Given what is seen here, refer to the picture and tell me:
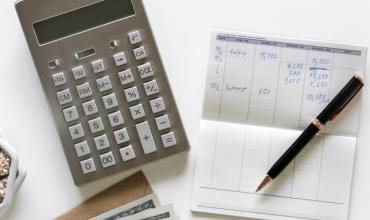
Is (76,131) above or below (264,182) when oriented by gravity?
above

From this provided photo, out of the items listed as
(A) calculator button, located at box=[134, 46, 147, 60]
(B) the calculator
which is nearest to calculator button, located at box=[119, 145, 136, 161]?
(B) the calculator

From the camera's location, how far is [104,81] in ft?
1.86

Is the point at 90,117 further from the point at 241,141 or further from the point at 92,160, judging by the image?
the point at 241,141

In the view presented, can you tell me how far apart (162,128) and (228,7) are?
0.55ft

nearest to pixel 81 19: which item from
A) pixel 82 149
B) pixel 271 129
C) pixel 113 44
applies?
pixel 113 44

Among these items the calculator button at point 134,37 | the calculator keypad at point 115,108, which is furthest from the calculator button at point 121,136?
the calculator button at point 134,37

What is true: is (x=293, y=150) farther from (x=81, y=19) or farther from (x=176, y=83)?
(x=81, y=19)

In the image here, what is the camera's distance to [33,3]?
1.85 ft

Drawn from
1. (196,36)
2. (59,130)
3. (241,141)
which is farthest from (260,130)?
(59,130)

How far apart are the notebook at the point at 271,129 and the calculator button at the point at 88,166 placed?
0.12 meters

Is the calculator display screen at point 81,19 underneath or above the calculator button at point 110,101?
above

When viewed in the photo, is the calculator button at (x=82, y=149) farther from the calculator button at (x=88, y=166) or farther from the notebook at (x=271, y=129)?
the notebook at (x=271, y=129)

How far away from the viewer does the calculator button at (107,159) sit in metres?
0.57

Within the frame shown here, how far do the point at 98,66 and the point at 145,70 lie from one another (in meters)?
0.05
